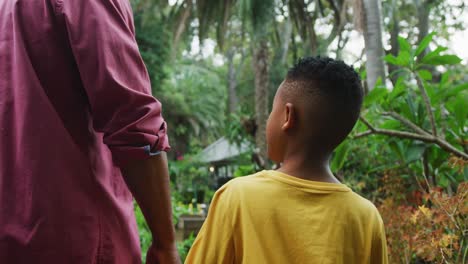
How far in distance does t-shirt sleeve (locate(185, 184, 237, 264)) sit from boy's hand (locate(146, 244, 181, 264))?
0.10 m

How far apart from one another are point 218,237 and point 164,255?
150 mm

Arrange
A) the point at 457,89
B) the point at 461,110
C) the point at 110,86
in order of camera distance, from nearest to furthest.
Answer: the point at 110,86 → the point at 461,110 → the point at 457,89

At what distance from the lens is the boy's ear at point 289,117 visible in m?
1.39

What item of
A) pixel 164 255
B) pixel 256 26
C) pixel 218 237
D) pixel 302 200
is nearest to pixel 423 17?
pixel 256 26

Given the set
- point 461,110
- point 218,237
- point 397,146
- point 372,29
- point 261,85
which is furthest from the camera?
point 261,85

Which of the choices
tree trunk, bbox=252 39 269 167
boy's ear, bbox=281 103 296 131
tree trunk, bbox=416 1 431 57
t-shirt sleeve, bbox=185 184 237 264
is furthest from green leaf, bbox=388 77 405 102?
tree trunk, bbox=416 1 431 57

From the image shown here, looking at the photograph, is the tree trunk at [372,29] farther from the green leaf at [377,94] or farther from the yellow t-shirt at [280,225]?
the yellow t-shirt at [280,225]

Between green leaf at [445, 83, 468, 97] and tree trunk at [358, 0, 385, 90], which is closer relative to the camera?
green leaf at [445, 83, 468, 97]

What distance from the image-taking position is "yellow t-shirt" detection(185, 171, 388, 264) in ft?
4.30

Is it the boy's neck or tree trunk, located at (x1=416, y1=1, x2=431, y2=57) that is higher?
tree trunk, located at (x1=416, y1=1, x2=431, y2=57)

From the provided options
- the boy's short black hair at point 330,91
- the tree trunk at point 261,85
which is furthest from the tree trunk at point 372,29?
the tree trunk at point 261,85

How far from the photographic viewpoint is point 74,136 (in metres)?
1.17

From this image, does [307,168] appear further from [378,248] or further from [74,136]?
[74,136]

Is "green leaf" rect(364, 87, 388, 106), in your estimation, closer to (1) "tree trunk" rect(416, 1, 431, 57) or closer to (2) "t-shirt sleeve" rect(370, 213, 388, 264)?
(2) "t-shirt sleeve" rect(370, 213, 388, 264)
